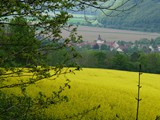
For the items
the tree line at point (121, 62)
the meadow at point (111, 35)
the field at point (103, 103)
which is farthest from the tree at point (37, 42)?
the meadow at point (111, 35)

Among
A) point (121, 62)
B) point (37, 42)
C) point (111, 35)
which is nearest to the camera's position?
point (37, 42)

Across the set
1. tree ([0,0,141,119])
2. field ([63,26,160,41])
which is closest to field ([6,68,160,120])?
tree ([0,0,141,119])

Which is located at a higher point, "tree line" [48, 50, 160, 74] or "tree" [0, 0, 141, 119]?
"tree" [0, 0, 141, 119]

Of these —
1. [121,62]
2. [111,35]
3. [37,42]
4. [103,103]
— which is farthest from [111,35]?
[37,42]

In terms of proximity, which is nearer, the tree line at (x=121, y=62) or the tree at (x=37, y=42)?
the tree at (x=37, y=42)

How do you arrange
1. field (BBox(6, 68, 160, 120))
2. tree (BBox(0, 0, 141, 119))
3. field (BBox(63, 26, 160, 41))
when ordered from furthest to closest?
field (BBox(63, 26, 160, 41)) → field (BBox(6, 68, 160, 120)) → tree (BBox(0, 0, 141, 119))

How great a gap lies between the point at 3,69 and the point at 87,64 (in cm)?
5149

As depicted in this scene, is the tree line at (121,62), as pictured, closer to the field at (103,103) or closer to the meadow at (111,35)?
the field at (103,103)

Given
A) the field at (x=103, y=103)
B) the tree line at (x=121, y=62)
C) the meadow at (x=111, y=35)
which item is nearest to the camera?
the field at (x=103, y=103)

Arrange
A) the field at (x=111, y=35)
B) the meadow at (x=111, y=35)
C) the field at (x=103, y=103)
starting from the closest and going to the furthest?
the field at (x=103, y=103) < the meadow at (x=111, y=35) < the field at (x=111, y=35)

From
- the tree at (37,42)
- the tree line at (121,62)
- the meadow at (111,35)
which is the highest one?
the tree at (37,42)

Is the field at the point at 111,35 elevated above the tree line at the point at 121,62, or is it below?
below

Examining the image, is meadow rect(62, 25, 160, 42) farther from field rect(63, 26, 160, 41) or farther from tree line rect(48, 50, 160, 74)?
tree line rect(48, 50, 160, 74)

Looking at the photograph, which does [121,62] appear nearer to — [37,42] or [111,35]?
[37,42]
